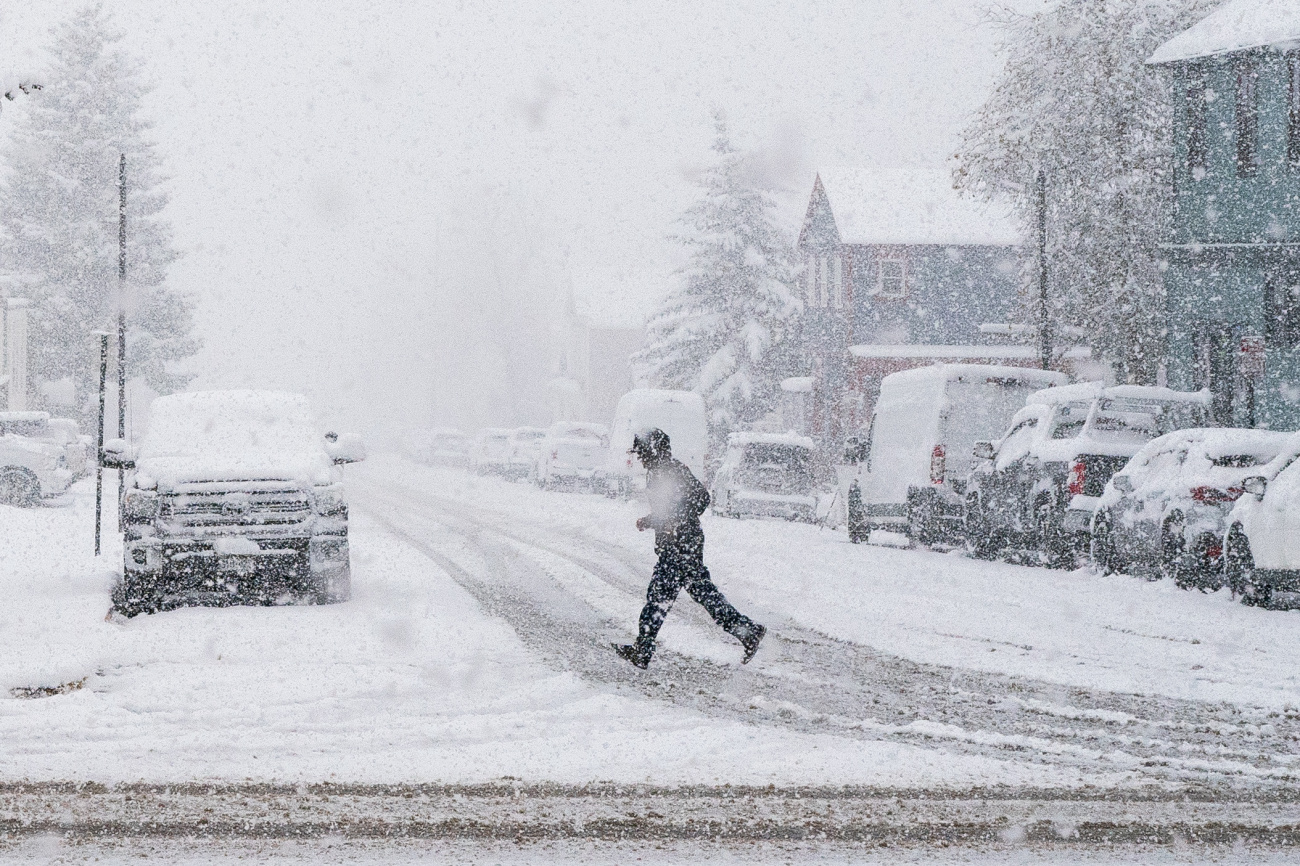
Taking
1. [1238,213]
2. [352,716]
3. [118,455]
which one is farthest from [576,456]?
[352,716]

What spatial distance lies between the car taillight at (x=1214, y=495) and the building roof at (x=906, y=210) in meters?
34.2

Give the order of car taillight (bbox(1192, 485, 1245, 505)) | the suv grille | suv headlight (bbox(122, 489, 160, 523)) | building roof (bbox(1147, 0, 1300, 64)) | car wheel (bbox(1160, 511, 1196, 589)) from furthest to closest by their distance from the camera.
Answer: building roof (bbox(1147, 0, 1300, 64))
car wheel (bbox(1160, 511, 1196, 589))
car taillight (bbox(1192, 485, 1245, 505))
the suv grille
suv headlight (bbox(122, 489, 160, 523))

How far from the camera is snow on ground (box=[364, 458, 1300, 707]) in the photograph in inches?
430

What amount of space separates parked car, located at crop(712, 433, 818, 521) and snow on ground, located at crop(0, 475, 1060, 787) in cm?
1753

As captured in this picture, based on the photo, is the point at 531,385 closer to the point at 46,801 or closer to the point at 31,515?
the point at 31,515

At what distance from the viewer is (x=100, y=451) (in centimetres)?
1639

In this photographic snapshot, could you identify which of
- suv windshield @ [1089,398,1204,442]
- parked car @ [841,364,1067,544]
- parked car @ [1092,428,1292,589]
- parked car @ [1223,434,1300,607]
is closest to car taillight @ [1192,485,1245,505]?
parked car @ [1092,428,1292,589]

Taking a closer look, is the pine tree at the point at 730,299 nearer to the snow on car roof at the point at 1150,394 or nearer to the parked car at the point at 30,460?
the parked car at the point at 30,460

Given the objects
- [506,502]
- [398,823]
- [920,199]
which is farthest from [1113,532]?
[920,199]

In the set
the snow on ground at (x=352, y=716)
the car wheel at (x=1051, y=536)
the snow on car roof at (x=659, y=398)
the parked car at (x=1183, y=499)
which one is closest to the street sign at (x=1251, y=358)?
the snow on car roof at (x=659, y=398)

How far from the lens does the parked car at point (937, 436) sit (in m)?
23.5

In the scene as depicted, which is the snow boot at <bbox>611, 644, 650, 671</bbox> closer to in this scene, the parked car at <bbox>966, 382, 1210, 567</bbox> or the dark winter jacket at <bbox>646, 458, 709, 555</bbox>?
the dark winter jacket at <bbox>646, 458, 709, 555</bbox>

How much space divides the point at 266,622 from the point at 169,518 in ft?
5.42

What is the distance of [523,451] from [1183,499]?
35.9 m
